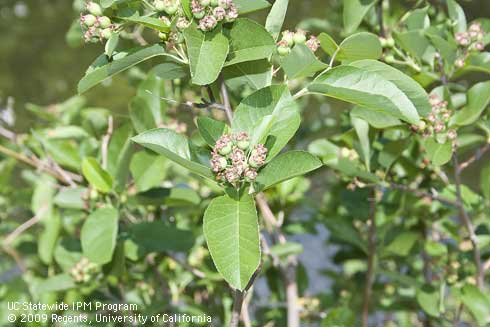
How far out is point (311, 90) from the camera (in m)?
0.80

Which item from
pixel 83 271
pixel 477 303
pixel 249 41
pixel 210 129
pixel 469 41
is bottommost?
pixel 477 303

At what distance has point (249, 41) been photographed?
2.67 ft

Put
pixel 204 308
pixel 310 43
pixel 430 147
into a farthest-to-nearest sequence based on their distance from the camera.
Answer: pixel 204 308 → pixel 430 147 → pixel 310 43

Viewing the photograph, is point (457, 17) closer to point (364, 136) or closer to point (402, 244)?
point (364, 136)

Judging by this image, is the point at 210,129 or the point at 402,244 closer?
the point at 210,129

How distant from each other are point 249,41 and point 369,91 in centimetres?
16

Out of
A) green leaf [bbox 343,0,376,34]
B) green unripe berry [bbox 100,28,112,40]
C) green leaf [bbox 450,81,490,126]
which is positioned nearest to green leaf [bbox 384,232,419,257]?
green leaf [bbox 450,81,490,126]

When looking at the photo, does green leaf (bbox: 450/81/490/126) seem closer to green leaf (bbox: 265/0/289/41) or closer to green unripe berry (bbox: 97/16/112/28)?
green leaf (bbox: 265/0/289/41)

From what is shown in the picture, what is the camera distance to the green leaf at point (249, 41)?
804mm

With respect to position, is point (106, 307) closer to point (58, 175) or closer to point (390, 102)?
point (58, 175)

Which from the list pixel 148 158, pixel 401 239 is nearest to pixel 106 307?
pixel 148 158

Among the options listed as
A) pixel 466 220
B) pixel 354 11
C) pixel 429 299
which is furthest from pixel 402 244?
pixel 354 11

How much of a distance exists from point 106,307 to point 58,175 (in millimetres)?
310

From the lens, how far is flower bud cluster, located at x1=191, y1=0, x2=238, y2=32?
0.78 meters
